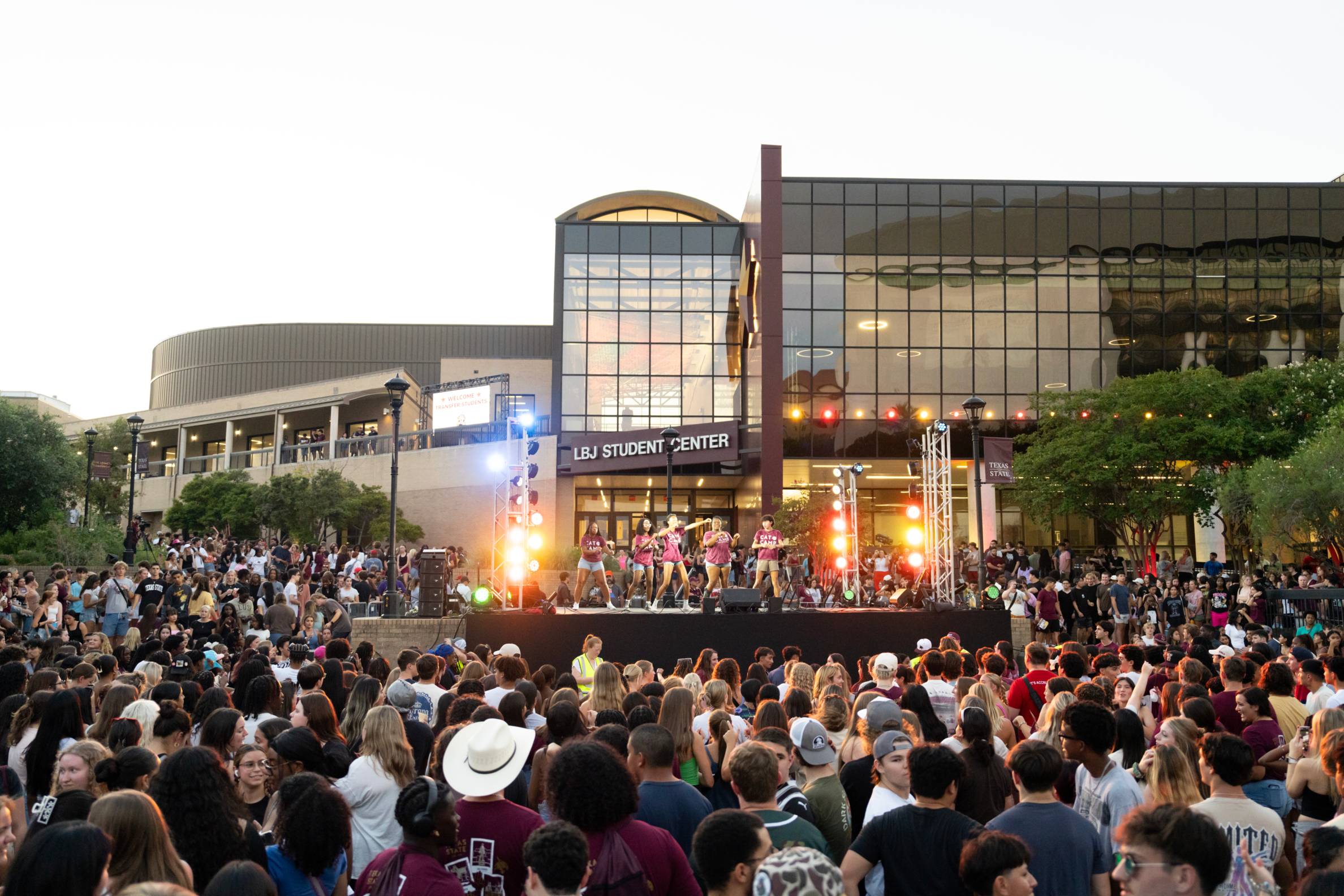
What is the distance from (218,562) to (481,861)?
88.5 ft

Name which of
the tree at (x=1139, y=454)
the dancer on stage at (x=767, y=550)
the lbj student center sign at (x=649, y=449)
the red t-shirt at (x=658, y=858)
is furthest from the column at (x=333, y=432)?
the red t-shirt at (x=658, y=858)

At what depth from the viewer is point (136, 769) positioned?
4.86 m

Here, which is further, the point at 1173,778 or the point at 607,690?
the point at 607,690

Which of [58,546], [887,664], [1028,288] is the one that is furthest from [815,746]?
[1028,288]

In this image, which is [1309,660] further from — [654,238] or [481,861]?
[654,238]

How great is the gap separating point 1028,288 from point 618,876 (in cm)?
3805

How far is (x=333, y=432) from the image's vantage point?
163 feet

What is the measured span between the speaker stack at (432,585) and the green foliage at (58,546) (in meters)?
13.2

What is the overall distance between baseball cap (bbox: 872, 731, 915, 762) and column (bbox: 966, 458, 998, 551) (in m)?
34.0

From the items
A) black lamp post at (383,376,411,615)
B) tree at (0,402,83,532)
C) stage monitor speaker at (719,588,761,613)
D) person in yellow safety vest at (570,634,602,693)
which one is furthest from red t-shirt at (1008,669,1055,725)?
tree at (0,402,83,532)

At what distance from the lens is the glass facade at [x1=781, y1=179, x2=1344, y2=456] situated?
3866 centimetres

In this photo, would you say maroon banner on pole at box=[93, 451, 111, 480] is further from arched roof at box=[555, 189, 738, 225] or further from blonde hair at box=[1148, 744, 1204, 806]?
blonde hair at box=[1148, 744, 1204, 806]

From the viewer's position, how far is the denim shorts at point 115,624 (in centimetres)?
1697

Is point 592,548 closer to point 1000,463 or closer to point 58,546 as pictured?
point 1000,463
